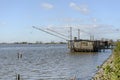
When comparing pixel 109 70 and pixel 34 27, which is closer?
pixel 109 70

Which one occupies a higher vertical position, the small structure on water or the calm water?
the small structure on water

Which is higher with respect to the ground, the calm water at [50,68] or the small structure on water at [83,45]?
the small structure on water at [83,45]

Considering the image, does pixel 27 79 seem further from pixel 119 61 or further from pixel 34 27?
pixel 34 27

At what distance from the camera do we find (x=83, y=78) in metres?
29.9

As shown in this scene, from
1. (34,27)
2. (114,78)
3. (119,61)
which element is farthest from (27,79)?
(34,27)

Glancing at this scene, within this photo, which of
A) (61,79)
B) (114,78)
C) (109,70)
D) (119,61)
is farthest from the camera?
(61,79)

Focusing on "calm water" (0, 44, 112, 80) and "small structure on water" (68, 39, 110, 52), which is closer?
"calm water" (0, 44, 112, 80)

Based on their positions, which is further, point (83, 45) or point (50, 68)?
point (83, 45)

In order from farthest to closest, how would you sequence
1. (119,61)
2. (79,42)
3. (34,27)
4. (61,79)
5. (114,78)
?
(34,27), (79,42), (61,79), (119,61), (114,78)

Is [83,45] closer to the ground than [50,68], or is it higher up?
higher up

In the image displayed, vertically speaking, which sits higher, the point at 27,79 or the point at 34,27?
the point at 34,27

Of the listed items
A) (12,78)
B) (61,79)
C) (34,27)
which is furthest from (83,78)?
(34,27)

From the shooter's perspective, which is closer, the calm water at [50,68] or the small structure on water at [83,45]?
the calm water at [50,68]

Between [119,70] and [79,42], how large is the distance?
7643cm
